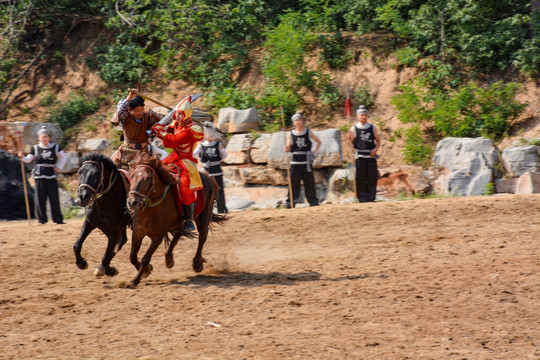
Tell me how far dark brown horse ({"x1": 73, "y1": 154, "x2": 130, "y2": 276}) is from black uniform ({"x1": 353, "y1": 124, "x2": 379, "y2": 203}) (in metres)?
5.84

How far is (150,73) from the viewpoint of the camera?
1823 cm

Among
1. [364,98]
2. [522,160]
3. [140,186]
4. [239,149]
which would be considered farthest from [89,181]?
[364,98]

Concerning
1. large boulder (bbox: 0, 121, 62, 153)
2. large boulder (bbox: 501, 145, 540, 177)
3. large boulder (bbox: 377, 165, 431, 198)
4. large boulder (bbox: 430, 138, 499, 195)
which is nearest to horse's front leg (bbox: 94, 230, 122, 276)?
large boulder (bbox: 377, 165, 431, 198)

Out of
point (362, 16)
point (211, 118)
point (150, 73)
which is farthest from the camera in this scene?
point (150, 73)

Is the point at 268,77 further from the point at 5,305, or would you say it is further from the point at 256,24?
the point at 5,305

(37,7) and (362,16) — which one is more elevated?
(37,7)

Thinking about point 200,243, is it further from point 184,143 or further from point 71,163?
point 71,163

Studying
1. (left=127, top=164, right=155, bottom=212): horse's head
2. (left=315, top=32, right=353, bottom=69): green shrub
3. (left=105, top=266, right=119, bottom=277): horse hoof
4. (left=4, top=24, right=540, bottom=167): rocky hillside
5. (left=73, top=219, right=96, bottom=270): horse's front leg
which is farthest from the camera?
(left=315, top=32, right=353, bottom=69): green shrub

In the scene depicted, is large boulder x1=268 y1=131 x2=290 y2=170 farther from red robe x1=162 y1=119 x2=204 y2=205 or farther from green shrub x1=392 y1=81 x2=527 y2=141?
red robe x1=162 y1=119 x2=204 y2=205

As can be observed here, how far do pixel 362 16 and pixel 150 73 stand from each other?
6145 millimetres

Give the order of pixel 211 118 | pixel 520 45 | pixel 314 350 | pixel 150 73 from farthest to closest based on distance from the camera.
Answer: pixel 150 73
pixel 211 118
pixel 520 45
pixel 314 350

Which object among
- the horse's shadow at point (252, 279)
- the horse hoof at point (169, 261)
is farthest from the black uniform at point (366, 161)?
the horse hoof at point (169, 261)

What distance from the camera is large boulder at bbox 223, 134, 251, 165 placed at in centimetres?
1473

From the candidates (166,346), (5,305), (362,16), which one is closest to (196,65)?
(362,16)
